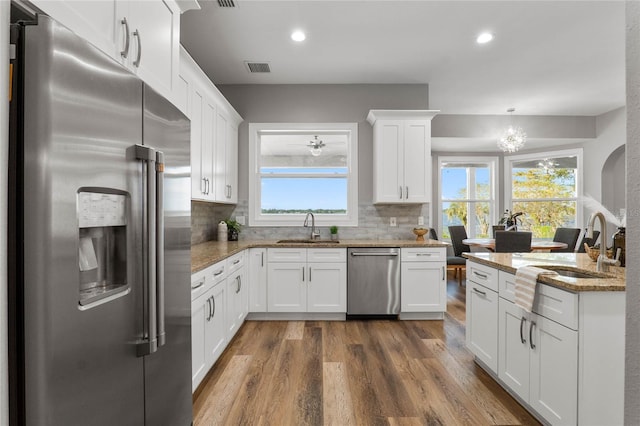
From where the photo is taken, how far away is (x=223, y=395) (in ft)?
7.32

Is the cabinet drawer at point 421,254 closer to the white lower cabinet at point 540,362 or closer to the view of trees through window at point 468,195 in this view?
the white lower cabinet at point 540,362

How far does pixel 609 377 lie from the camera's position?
1.55 metres

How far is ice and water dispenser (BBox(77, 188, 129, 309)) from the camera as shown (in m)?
0.95

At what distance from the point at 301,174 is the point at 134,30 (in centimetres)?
315

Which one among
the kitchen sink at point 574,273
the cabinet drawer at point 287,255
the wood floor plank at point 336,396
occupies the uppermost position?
the kitchen sink at point 574,273

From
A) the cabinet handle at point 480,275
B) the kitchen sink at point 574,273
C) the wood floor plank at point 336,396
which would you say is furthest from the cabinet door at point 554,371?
the wood floor plank at point 336,396

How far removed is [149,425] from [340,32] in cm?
321

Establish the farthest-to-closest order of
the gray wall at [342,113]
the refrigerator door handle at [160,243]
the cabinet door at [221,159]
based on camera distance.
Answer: the gray wall at [342,113] → the cabinet door at [221,159] → the refrigerator door handle at [160,243]

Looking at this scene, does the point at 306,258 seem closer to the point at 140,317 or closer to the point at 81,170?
the point at 140,317

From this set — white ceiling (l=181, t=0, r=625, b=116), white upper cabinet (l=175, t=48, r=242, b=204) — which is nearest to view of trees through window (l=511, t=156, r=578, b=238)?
white ceiling (l=181, t=0, r=625, b=116)

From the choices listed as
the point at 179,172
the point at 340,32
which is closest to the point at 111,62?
the point at 179,172

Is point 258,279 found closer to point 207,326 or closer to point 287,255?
point 287,255

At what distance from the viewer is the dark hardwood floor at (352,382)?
6.57 feet

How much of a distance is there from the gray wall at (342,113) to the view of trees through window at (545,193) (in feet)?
12.2
